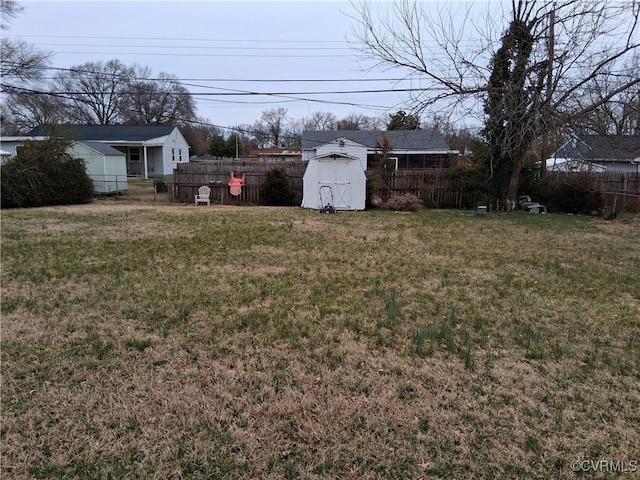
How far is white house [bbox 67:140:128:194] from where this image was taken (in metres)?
17.3

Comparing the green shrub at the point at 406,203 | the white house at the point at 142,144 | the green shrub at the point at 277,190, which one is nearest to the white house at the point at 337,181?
the green shrub at the point at 406,203

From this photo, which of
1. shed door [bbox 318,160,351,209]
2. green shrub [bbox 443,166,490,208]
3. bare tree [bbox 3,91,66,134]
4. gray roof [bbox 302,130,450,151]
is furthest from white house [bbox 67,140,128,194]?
bare tree [bbox 3,91,66,134]

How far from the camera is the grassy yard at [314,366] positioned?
6.95 feet

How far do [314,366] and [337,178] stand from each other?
11.7 m

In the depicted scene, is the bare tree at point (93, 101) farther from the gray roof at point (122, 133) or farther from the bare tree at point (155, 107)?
the gray roof at point (122, 133)

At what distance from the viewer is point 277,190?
1549cm

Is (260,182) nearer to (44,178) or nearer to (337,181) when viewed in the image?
(337,181)

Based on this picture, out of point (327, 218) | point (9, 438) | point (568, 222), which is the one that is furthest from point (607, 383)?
point (568, 222)

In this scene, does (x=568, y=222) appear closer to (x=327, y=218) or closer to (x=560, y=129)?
(x=560, y=129)

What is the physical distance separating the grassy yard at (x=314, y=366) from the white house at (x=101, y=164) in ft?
40.6

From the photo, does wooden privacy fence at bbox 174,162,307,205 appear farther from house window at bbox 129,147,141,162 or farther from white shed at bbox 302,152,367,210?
house window at bbox 129,147,141,162

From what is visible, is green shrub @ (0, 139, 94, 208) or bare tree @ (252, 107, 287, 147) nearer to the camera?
green shrub @ (0, 139, 94, 208)

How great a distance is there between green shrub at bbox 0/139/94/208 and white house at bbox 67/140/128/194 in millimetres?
1812

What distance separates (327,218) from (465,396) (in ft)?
30.7
